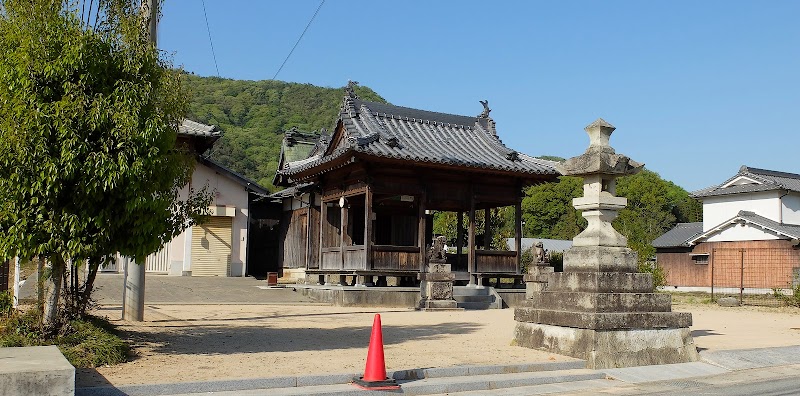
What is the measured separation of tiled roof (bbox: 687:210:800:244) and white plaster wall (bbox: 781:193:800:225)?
19.4 inches

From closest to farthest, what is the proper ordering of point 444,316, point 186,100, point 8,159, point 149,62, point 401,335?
point 8,159 < point 149,62 < point 186,100 < point 401,335 < point 444,316

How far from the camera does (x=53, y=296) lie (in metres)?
9.07

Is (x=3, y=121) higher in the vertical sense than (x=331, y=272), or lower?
higher

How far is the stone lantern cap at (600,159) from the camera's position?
423 inches

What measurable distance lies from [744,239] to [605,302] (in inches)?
1234

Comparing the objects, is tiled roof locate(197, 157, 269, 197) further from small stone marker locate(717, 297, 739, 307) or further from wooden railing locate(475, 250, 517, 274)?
small stone marker locate(717, 297, 739, 307)

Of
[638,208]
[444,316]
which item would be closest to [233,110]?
[638,208]

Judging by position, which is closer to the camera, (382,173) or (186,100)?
(186,100)

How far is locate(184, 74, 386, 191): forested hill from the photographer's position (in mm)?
58875

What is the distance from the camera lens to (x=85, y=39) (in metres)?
8.70

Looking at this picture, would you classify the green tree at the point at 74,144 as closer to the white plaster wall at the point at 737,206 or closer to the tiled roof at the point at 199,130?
the tiled roof at the point at 199,130

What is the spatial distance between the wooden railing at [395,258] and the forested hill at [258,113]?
112ft

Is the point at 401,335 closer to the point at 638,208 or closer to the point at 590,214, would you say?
the point at 590,214

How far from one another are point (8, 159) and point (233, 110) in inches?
2418
